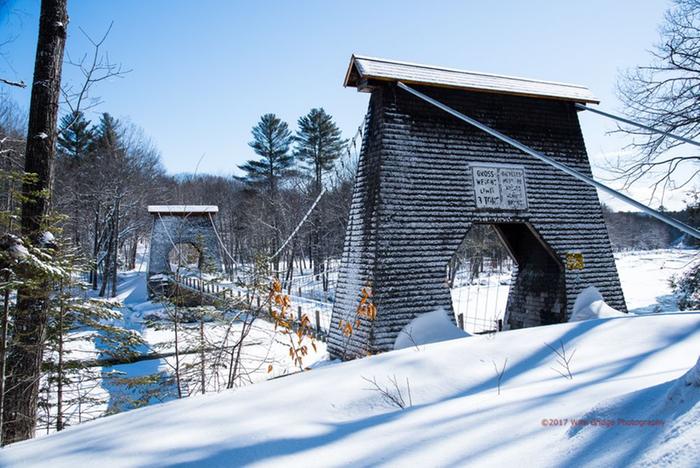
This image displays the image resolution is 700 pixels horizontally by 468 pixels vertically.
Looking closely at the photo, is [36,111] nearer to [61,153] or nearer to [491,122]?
[491,122]

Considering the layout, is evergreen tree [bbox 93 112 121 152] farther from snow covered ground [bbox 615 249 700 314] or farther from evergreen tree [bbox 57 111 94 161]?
snow covered ground [bbox 615 249 700 314]

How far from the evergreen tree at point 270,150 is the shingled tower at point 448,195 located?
26.2 m

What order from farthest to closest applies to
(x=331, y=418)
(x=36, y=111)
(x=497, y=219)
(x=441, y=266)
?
(x=497, y=219) < (x=441, y=266) < (x=36, y=111) < (x=331, y=418)

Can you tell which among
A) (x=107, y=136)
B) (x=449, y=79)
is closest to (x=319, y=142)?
(x=107, y=136)

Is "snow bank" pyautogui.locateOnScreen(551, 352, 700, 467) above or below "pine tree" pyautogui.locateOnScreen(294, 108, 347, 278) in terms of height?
below

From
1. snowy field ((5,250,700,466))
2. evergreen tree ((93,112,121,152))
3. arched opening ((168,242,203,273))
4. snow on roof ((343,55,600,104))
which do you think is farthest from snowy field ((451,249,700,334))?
evergreen tree ((93,112,121,152))

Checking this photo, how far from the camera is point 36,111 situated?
Answer: 4.70 metres

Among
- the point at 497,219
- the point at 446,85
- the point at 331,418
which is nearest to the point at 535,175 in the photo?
the point at 497,219

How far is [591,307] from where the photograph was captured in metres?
8.89

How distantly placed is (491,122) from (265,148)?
2744 centimetres

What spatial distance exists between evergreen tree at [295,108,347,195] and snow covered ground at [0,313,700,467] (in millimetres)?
29483

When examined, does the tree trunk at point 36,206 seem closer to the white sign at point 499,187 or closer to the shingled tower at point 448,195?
the shingled tower at point 448,195

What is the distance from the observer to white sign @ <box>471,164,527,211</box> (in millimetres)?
9266

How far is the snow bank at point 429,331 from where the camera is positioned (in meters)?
7.89
